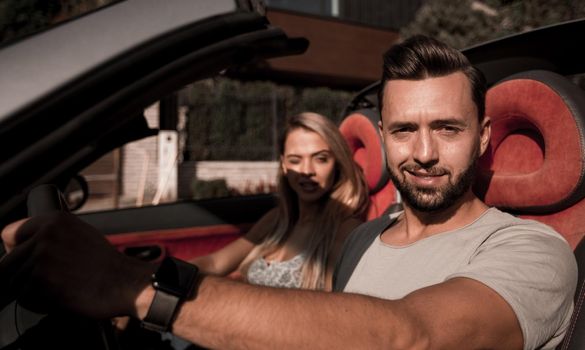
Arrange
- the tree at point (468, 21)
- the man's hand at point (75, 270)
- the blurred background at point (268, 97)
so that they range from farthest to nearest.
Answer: the blurred background at point (268, 97) < the tree at point (468, 21) < the man's hand at point (75, 270)

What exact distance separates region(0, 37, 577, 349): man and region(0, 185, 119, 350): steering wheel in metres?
0.28

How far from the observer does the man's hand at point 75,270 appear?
79 centimetres

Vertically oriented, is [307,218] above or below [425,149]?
below

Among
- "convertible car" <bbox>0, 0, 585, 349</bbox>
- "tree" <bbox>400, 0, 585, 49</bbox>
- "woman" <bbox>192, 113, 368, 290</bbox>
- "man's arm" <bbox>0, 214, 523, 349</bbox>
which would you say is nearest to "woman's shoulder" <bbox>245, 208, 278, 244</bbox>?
"woman" <bbox>192, 113, 368, 290</bbox>

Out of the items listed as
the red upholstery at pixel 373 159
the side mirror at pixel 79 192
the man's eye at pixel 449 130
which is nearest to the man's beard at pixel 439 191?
the man's eye at pixel 449 130

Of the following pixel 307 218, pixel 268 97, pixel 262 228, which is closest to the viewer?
pixel 307 218

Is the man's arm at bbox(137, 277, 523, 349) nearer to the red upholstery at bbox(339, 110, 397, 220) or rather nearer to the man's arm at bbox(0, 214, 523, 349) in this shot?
the man's arm at bbox(0, 214, 523, 349)

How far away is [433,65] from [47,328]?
1.32 meters

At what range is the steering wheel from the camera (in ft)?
3.82

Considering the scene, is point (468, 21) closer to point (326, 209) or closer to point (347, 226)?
point (326, 209)

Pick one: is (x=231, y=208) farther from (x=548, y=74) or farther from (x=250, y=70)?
(x=250, y=70)

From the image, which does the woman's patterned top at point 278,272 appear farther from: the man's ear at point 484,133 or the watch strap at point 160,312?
the watch strap at point 160,312

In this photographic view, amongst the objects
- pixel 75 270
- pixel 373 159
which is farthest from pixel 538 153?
pixel 75 270

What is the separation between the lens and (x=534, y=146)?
5.68ft
